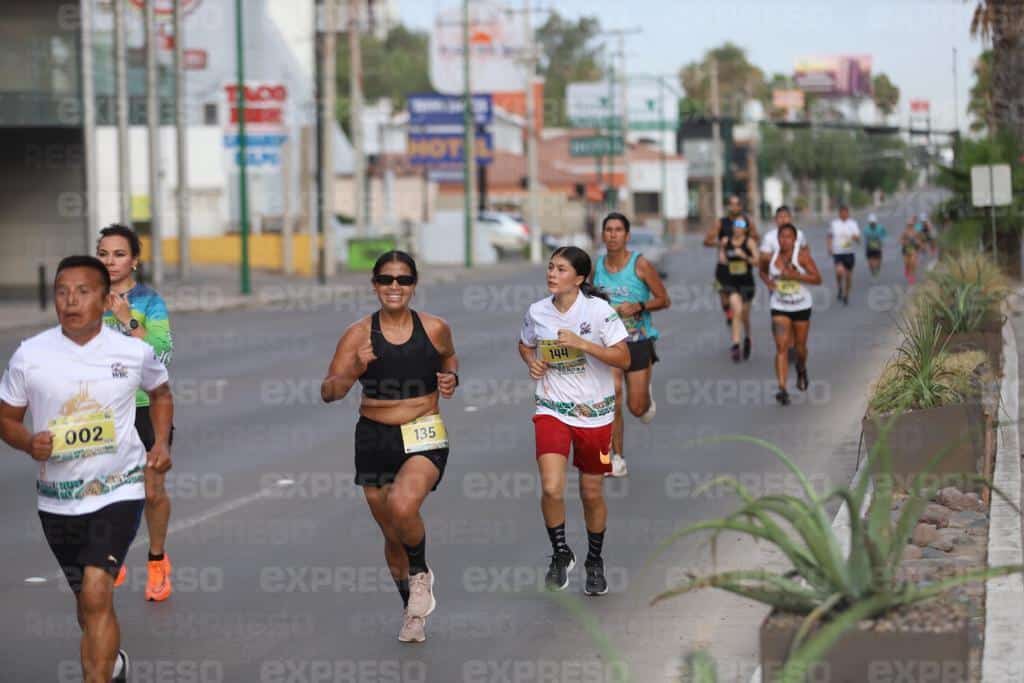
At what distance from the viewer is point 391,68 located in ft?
447

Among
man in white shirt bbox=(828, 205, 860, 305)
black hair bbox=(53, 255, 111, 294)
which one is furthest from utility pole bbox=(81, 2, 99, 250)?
black hair bbox=(53, 255, 111, 294)

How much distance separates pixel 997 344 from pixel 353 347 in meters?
10.6

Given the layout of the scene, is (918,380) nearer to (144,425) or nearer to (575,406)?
(575,406)

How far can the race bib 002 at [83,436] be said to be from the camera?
6789 millimetres

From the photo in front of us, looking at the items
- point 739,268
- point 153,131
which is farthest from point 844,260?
point 153,131

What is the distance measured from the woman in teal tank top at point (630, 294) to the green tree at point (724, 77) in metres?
148

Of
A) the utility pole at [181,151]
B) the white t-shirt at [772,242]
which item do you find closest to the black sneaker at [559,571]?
the white t-shirt at [772,242]

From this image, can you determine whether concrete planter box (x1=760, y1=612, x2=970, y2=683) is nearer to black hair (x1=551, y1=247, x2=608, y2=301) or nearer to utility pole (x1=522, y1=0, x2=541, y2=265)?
black hair (x1=551, y1=247, x2=608, y2=301)

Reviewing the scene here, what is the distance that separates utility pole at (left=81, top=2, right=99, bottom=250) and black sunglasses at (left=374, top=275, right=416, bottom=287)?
3441 centimetres

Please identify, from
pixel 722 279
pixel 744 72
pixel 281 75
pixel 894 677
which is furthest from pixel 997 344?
pixel 744 72

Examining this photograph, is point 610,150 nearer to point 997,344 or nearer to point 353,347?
point 997,344

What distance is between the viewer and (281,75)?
288ft

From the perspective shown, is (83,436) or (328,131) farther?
(328,131)

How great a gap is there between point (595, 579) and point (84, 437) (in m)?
3.31
